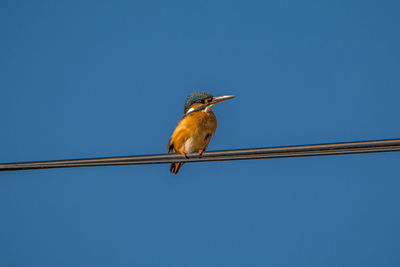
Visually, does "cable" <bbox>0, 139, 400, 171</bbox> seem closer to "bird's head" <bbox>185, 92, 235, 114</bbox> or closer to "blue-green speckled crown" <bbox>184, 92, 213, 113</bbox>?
"bird's head" <bbox>185, 92, 235, 114</bbox>

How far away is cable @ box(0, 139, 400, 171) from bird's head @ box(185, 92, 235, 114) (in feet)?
8.54

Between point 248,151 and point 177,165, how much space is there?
10.4ft

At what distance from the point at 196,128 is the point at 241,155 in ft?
8.64

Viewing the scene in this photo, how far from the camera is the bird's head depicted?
593 cm

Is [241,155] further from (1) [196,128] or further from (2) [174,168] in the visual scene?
(2) [174,168]

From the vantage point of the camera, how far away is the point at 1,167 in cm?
344

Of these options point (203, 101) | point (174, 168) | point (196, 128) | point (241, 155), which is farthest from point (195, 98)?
point (241, 155)

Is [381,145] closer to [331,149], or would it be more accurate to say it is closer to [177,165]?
[331,149]

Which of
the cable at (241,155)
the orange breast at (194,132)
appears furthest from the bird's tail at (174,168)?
the cable at (241,155)

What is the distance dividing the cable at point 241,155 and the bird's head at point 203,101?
2604 mm

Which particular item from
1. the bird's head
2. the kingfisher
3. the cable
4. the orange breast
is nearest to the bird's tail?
the kingfisher

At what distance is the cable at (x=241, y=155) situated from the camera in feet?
8.52

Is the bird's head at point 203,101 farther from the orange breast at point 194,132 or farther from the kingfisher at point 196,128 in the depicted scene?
the orange breast at point 194,132

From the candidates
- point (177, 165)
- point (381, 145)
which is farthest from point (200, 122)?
point (381, 145)
